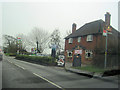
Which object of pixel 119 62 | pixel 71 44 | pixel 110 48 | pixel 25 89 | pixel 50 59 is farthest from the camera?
pixel 71 44

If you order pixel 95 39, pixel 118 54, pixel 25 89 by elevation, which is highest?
pixel 95 39

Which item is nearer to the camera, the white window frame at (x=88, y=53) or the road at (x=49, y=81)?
the road at (x=49, y=81)

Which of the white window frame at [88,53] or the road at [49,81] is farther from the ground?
the white window frame at [88,53]

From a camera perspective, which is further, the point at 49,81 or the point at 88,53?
the point at 88,53

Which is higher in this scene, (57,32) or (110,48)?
(57,32)

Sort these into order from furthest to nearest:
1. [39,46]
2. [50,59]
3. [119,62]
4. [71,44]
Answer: [39,46] < [71,44] < [50,59] < [119,62]

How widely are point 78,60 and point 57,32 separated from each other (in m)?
33.9

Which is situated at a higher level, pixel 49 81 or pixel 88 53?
pixel 88 53

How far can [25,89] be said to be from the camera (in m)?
6.20

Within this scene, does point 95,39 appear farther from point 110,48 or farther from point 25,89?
point 25,89

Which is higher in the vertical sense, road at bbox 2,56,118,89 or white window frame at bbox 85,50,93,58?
white window frame at bbox 85,50,93,58

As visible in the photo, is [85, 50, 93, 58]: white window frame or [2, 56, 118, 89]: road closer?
[2, 56, 118, 89]: road

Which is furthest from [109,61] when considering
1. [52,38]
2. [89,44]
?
[52,38]

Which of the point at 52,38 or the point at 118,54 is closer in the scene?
the point at 118,54
